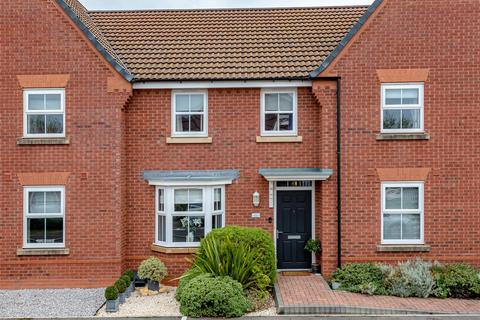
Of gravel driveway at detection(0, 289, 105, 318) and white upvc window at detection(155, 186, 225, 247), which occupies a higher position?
white upvc window at detection(155, 186, 225, 247)

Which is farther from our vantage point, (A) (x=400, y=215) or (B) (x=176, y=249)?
(B) (x=176, y=249)

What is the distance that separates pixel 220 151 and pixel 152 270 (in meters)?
3.75

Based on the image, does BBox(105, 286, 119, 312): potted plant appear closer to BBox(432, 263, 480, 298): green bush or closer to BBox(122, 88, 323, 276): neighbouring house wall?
BBox(122, 88, 323, 276): neighbouring house wall

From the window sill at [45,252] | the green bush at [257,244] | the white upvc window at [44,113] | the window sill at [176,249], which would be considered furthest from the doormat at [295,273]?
the white upvc window at [44,113]

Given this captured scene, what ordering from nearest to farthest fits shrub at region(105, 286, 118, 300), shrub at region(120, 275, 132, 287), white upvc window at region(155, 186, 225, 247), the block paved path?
the block paved path, shrub at region(105, 286, 118, 300), shrub at region(120, 275, 132, 287), white upvc window at region(155, 186, 225, 247)

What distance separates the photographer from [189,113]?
42.9ft

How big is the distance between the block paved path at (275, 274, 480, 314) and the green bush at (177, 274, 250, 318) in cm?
97

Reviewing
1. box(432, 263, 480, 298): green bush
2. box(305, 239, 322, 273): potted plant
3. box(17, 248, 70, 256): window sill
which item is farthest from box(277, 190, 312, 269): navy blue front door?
box(17, 248, 70, 256): window sill

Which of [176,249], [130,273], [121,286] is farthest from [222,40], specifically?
[121,286]

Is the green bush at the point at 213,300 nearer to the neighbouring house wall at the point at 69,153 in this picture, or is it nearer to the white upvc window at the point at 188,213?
the white upvc window at the point at 188,213

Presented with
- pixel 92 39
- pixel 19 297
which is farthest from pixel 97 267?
pixel 92 39

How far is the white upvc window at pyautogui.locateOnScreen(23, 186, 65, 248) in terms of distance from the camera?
12.4 metres

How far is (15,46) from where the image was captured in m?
12.4

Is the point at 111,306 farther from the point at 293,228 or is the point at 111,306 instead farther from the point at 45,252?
the point at 293,228
